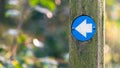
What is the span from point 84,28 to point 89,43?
0.10 m

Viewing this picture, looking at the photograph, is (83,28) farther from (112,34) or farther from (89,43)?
(112,34)

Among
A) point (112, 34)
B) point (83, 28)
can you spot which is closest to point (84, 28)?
point (83, 28)

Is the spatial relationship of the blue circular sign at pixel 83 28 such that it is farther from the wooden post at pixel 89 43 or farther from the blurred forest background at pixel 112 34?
the blurred forest background at pixel 112 34

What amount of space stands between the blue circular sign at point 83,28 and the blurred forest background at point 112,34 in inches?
127

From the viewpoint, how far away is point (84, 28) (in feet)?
10.8

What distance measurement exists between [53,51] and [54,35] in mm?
235

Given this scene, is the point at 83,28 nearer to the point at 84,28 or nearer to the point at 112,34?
the point at 84,28

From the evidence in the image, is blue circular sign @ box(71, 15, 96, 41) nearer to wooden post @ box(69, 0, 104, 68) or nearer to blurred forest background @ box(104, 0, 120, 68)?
wooden post @ box(69, 0, 104, 68)

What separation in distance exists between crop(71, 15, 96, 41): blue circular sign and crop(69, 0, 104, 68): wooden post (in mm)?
23

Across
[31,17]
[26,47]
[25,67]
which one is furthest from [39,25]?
[25,67]

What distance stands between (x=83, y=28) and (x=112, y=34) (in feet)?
12.7

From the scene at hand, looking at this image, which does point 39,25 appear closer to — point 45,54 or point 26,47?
point 45,54

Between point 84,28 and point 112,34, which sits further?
point 112,34

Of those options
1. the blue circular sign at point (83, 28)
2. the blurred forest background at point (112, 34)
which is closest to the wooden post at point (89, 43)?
the blue circular sign at point (83, 28)
